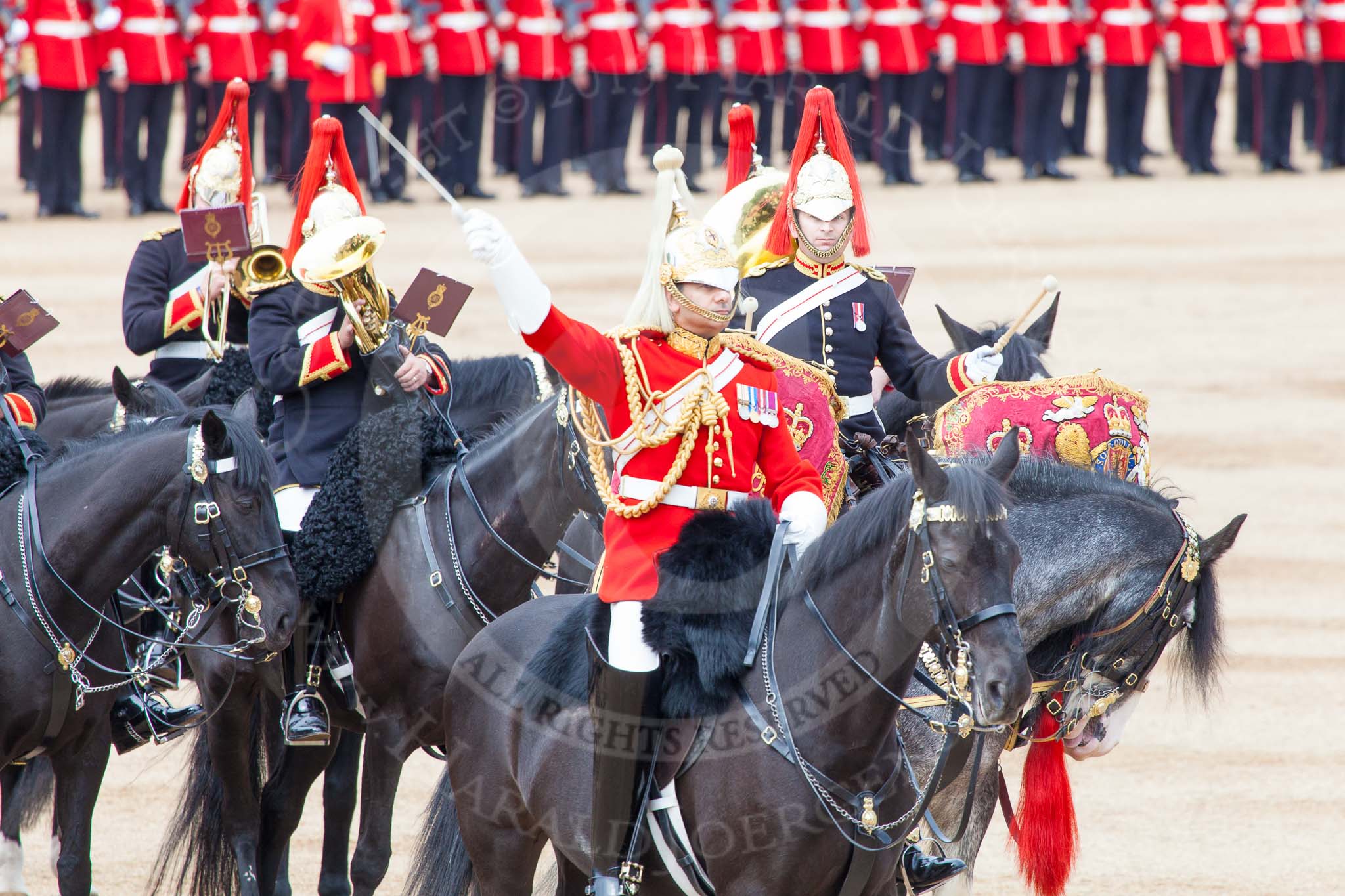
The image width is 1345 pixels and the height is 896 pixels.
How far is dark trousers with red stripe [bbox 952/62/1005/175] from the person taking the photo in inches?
687

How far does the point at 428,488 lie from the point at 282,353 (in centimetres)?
55

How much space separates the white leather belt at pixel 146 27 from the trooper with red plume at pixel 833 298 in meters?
10.9

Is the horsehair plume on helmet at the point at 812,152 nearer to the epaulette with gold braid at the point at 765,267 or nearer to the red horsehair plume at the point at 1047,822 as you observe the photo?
the epaulette with gold braid at the point at 765,267

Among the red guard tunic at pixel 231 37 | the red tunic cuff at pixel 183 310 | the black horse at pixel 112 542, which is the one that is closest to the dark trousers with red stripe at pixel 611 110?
the red guard tunic at pixel 231 37

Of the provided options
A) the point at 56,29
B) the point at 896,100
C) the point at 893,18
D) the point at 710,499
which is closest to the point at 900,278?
the point at 710,499

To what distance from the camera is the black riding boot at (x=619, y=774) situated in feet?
12.7

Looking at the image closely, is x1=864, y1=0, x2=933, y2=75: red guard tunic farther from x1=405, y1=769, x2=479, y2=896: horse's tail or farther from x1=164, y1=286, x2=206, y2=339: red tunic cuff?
x1=405, y1=769, x2=479, y2=896: horse's tail

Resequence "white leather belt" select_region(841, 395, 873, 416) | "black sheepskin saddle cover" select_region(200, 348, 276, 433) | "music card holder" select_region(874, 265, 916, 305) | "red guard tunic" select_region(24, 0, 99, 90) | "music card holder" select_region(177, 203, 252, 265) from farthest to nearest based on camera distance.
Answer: "red guard tunic" select_region(24, 0, 99, 90) < "black sheepskin saddle cover" select_region(200, 348, 276, 433) < "music card holder" select_region(177, 203, 252, 265) < "music card holder" select_region(874, 265, 916, 305) < "white leather belt" select_region(841, 395, 873, 416)

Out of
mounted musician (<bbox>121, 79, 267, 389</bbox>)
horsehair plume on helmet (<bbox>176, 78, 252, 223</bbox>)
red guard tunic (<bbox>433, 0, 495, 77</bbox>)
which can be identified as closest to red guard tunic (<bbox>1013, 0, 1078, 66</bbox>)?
red guard tunic (<bbox>433, 0, 495, 77</bbox>)

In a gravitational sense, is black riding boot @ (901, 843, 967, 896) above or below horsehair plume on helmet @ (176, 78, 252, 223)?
below

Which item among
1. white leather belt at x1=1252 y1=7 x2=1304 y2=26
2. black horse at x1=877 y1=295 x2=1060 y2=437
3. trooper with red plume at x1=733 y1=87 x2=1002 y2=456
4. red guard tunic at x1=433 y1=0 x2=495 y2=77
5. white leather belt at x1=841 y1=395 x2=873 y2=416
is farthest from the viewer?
white leather belt at x1=1252 y1=7 x2=1304 y2=26

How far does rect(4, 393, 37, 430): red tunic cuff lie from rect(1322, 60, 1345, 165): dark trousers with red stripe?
48.8 feet

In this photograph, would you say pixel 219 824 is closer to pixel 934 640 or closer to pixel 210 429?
pixel 210 429

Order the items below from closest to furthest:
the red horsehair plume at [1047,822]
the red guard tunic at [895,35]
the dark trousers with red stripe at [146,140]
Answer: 1. the red horsehair plume at [1047,822]
2. the dark trousers with red stripe at [146,140]
3. the red guard tunic at [895,35]
